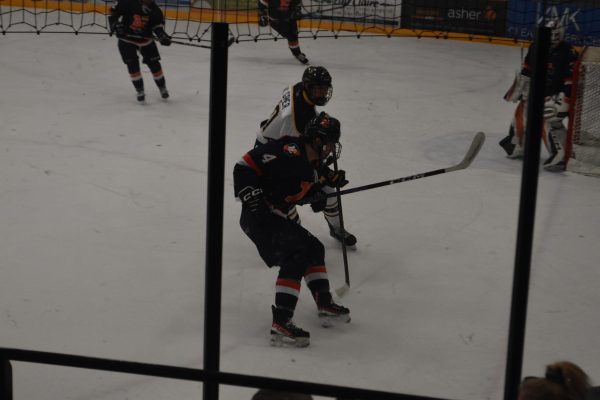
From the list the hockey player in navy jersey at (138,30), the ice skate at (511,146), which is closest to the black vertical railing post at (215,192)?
the ice skate at (511,146)

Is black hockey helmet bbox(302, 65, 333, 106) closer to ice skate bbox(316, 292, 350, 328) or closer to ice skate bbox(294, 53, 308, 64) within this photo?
ice skate bbox(316, 292, 350, 328)

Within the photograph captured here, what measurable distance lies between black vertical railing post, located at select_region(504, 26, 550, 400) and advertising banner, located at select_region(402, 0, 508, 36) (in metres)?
8.49

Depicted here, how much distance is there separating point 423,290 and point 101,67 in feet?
18.2

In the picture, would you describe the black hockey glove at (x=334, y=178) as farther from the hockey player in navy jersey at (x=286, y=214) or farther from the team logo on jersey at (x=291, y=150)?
the team logo on jersey at (x=291, y=150)

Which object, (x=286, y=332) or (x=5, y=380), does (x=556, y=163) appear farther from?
(x=5, y=380)

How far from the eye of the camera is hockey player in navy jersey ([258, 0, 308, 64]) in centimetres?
911

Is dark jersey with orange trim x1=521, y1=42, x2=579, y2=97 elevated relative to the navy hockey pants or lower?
elevated

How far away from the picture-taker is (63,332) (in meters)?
3.73

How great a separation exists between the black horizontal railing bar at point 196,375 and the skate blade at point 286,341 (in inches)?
75.0

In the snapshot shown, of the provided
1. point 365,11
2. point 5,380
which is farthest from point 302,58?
point 5,380

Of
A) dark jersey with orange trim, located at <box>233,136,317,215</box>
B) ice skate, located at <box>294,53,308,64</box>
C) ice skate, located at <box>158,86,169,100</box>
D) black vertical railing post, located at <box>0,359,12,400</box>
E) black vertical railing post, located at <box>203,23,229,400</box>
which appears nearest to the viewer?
black vertical railing post, located at <box>203,23,229,400</box>

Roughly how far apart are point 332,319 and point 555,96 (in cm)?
313

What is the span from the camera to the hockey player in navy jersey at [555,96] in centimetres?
605

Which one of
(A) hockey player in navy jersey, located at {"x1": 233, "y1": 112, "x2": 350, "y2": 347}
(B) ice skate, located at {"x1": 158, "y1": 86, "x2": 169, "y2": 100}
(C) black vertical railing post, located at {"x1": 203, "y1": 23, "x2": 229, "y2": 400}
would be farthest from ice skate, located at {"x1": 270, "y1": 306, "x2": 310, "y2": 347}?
(B) ice skate, located at {"x1": 158, "y1": 86, "x2": 169, "y2": 100}
